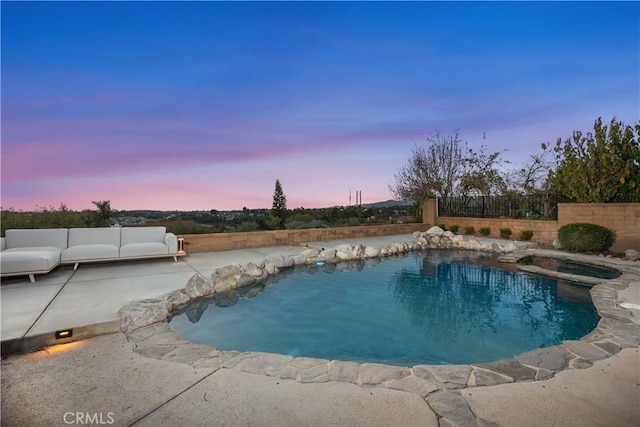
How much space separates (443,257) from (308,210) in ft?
33.7

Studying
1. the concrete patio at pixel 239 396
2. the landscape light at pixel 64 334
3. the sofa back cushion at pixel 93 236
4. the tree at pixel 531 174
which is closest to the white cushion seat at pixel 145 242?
the sofa back cushion at pixel 93 236

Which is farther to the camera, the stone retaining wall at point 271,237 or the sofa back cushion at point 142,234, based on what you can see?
the stone retaining wall at point 271,237

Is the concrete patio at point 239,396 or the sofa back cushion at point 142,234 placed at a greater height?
the sofa back cushion at point 142,234

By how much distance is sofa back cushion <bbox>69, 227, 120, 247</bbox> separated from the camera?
623cm

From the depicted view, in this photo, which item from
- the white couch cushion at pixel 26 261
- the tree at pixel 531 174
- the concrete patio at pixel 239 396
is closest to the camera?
the concrete patio at pixel 239 396

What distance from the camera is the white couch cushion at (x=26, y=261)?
472 cm

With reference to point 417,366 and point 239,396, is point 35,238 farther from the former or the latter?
point 417,366

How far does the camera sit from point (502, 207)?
12.4 meters

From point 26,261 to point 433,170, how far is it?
50.0 feet

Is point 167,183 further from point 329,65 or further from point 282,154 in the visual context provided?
point 329,65

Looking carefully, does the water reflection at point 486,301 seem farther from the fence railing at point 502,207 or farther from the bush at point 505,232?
the fence railing at point 502,207

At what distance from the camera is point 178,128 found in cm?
912

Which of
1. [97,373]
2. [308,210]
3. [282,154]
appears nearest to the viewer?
[97,373]

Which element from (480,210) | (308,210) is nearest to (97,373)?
(480,210)
